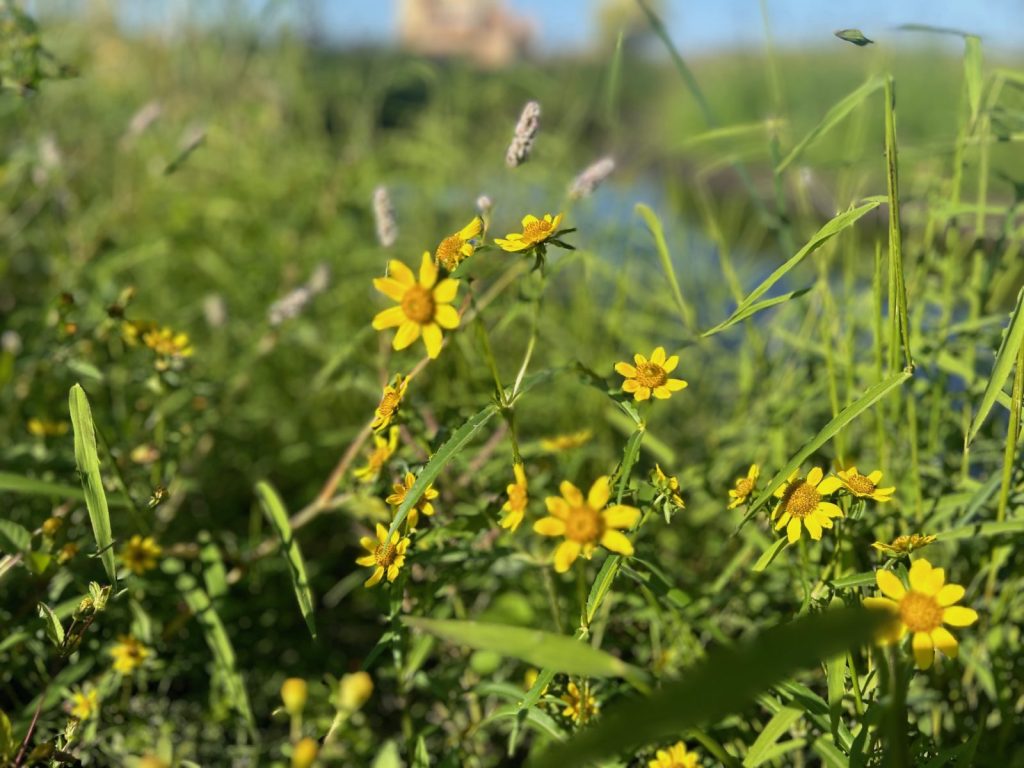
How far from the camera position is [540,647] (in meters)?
0.48

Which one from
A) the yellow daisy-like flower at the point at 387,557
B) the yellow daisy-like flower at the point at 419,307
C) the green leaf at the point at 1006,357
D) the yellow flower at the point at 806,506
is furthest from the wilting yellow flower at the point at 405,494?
the green leaf at the point at 1006,357

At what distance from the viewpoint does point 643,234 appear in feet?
5.51

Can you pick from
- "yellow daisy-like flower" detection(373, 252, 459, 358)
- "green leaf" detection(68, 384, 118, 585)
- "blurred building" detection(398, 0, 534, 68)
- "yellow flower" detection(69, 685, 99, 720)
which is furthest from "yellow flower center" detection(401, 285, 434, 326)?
"blurred building" detection(398, 0, 534, 68)

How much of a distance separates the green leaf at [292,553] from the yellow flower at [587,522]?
0.26 m

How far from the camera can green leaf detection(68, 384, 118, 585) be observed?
0.67 m

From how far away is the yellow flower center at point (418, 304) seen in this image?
2.06ft

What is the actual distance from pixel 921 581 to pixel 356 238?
1.69 metres

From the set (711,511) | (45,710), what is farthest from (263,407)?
(711,511)

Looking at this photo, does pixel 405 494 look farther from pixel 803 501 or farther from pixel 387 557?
pixel 803 501

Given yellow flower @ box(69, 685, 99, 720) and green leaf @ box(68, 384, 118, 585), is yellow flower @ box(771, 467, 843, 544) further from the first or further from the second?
yellow flower @ box(69, 685, 99, 720)

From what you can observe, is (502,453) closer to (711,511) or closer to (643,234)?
(711,511)

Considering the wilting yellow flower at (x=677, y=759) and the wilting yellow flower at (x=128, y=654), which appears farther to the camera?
the wilting yellow flower at (x=128, y=654)

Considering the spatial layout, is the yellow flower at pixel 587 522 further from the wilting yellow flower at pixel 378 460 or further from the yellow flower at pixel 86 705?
the yellow flower at pixel 86 705

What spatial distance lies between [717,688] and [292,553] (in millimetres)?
577
